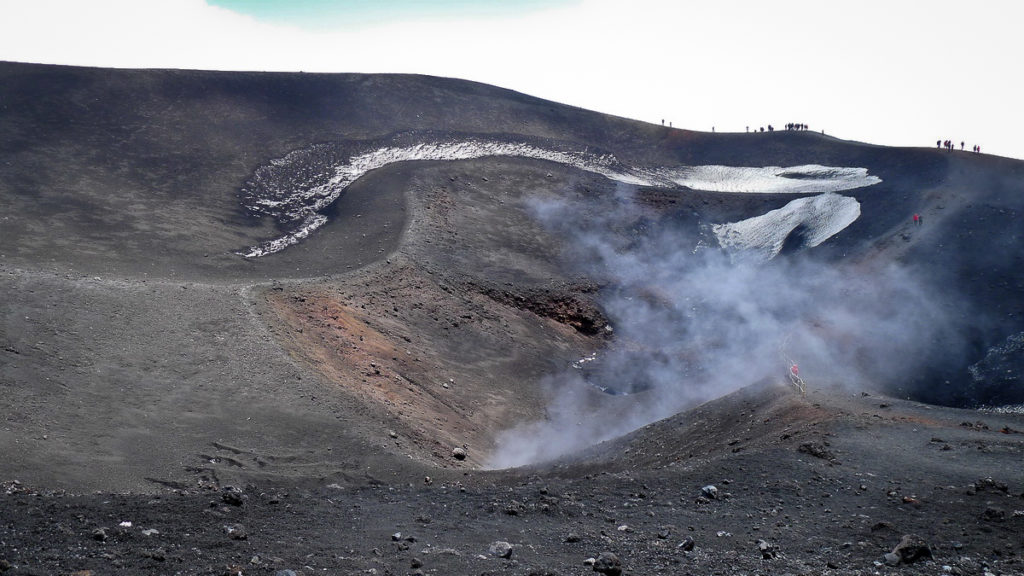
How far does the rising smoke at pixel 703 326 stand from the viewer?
1941 centimetres

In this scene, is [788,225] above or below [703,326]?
above

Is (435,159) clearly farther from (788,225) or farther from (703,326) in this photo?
(703,326)

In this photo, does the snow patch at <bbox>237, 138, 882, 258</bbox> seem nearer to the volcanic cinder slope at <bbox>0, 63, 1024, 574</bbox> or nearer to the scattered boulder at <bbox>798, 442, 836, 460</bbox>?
the volcanic cinder slope at <bbox>0, 63, 1024, 574</bbox>

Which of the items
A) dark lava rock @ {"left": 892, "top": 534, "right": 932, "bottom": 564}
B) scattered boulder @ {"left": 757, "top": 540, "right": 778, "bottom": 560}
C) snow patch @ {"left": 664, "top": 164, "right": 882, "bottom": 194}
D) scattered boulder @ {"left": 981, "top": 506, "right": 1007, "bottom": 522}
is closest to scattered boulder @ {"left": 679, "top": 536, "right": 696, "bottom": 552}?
scattered boulder @ {"left": 757, "top": 540, "right": 778, "bottom": 560}

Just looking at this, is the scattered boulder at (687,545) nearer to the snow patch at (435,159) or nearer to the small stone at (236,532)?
the small stone at (236,532)

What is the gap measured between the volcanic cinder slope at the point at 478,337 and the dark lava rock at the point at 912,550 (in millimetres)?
94

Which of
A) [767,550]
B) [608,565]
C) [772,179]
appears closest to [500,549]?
[608,565]

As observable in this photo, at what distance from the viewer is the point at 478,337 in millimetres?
22859

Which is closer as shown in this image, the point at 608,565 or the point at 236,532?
the point at 608,565

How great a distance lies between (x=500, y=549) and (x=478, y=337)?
14.4 m

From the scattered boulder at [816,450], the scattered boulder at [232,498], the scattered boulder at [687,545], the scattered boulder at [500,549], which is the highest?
the scattered boulder at [816,450]

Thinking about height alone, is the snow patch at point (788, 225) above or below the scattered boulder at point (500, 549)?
above

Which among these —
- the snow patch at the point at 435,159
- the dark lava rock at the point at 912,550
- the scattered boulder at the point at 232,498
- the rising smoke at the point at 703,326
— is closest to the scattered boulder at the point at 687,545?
the dark lava rock at the point at 912,550

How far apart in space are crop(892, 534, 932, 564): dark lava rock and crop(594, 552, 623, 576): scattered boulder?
2.77 meters
